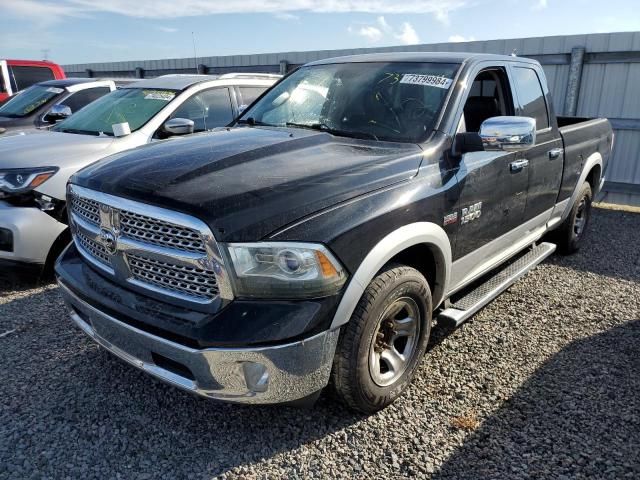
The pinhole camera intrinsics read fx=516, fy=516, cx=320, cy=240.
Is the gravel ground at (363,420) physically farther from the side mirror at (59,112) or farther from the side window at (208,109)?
the side mirror at (59,112)

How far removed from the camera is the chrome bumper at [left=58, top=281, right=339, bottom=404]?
2.18 meters

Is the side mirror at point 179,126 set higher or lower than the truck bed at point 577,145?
higher

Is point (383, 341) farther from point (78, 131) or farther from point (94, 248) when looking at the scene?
point (78, 131)

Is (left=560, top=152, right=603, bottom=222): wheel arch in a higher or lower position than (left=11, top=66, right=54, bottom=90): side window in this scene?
lower

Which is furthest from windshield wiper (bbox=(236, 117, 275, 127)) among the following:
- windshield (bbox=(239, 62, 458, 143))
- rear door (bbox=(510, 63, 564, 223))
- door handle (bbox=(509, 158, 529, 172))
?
rear door (bbox=(510, 63, 564, 223))

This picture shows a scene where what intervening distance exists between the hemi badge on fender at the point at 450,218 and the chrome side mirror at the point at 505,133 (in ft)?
1.45

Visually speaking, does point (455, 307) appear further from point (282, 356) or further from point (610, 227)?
point (610, 227)

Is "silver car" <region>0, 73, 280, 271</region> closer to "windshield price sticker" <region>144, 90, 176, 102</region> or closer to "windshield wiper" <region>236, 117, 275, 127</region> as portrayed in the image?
"windshield price sticker" <region>144, 90, 176, 102</region>

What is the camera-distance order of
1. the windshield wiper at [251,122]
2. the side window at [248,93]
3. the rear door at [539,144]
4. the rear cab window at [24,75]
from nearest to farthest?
the windshield wiper at [251,122] < the rear door at [539,144] < the side window at [248,93] < the rear cab window at [24,75]

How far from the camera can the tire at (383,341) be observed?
2.46 metres

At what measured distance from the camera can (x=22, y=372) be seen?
3.24m

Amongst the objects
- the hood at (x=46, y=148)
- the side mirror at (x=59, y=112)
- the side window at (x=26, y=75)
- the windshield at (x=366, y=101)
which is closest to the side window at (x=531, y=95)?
the windshield at (x=366, y=101)

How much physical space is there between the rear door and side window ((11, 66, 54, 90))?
10922 mm

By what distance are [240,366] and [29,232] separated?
9.53 feet
